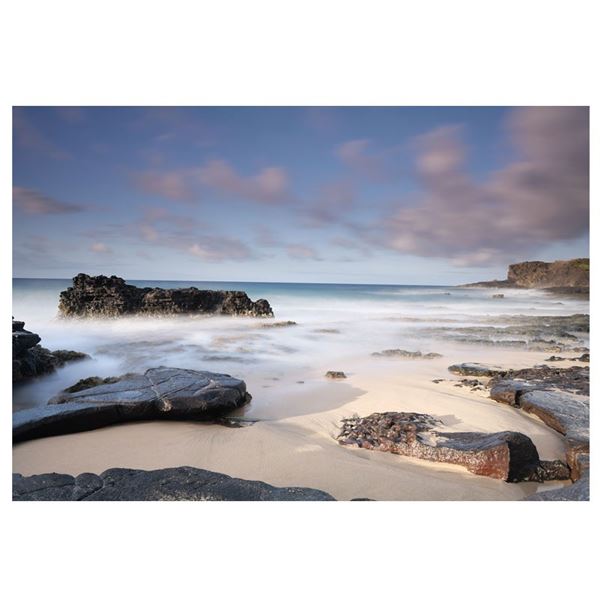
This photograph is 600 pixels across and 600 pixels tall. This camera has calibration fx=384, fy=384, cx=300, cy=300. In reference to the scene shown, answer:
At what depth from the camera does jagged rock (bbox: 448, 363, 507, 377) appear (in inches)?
150

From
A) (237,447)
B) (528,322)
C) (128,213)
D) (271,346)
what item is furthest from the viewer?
(528,322)

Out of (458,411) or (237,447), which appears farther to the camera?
(458,411)

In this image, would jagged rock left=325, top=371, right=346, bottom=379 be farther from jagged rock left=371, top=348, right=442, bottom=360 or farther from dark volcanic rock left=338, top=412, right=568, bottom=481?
dark volcanic rock left=338, top=412, right=568, bottom=481

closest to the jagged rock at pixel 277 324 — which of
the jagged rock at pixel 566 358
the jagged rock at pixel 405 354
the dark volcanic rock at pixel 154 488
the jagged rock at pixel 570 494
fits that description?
the jagged rock at pixel 405 354

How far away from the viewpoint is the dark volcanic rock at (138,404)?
8.27 feet

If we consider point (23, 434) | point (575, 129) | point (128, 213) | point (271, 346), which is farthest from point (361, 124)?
point (23, 434)

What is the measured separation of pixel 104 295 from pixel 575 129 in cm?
440

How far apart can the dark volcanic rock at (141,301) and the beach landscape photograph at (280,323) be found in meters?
0.03

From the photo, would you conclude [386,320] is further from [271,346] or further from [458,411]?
[458,411]

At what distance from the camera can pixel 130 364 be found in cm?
374

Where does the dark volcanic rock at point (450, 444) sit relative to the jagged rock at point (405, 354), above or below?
below

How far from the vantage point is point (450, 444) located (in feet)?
7.39

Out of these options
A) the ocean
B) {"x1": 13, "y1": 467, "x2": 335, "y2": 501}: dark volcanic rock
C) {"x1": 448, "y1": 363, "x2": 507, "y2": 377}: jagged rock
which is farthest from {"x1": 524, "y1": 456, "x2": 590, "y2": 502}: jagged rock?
the ocean

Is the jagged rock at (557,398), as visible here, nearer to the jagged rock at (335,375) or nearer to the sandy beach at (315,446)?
the sandy beach at (315,446)
